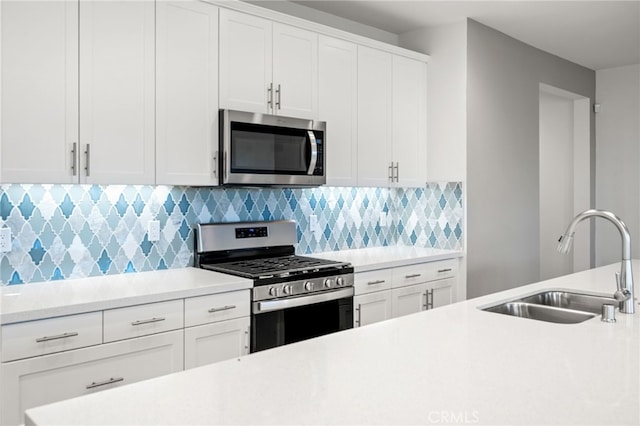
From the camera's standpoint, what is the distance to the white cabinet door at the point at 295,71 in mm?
3404

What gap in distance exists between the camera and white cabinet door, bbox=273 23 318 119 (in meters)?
3.40

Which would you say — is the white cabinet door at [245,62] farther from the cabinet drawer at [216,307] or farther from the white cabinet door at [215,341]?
the white cabinet door at [215,341]

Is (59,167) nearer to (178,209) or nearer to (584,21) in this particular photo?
(178,209)

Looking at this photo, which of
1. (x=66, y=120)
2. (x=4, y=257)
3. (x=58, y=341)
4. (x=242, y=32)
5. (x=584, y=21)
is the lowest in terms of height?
(x=58, y=341)

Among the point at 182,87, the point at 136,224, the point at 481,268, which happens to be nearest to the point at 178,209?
the point at 136,224

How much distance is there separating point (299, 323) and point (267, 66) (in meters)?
1.52

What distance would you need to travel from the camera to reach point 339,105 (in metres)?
3.81

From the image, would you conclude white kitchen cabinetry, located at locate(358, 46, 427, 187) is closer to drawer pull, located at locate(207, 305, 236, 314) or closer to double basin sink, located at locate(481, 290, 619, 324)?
drawer pull, located at locate(207, 305, 236, 314)

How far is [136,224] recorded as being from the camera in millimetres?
3076

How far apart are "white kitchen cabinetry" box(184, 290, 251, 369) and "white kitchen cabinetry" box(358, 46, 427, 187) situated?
151cm

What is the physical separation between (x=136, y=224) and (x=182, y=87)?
0.79 metres

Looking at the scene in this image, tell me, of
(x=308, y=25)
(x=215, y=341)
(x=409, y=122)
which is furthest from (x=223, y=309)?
(x=409, y=122)

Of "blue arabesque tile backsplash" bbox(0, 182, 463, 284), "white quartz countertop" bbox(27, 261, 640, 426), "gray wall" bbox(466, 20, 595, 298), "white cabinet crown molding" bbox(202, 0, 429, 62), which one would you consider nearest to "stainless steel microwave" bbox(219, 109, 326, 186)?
"blue arabesque tile backsplash" bbox(0, 182, 463, 284)

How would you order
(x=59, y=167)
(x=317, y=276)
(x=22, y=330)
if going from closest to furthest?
(x=22, y=330), (x=59, y=167), (x=317, y=276)
